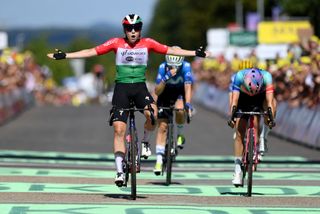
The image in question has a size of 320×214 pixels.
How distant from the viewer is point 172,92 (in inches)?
749

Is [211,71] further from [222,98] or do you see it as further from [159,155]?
[159,155]

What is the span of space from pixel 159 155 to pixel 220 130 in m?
17.0

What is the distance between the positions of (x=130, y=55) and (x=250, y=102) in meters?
1.85

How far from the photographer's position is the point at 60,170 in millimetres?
20594

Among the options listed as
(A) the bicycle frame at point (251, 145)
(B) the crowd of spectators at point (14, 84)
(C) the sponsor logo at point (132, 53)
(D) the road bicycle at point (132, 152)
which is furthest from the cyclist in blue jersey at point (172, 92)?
(B) the crowd of spectators at point (14, 84)

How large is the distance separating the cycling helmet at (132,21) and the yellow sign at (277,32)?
43990 millimetres

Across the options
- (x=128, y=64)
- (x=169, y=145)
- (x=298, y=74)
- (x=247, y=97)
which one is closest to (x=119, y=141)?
(x=128, y=64)

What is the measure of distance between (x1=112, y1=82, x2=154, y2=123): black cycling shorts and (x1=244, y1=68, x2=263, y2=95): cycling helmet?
1.34 metres

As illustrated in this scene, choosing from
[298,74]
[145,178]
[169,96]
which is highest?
[298,74]

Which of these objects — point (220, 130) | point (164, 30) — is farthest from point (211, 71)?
point (164, 30)

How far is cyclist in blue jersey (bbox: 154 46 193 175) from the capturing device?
18297 millimetres

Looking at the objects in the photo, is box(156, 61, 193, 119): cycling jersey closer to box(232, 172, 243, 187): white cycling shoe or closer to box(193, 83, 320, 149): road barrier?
box(232, 172, 243, 187): white cycling shoe

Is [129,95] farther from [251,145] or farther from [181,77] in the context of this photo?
[181,77]

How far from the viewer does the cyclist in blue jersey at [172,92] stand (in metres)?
18.3
